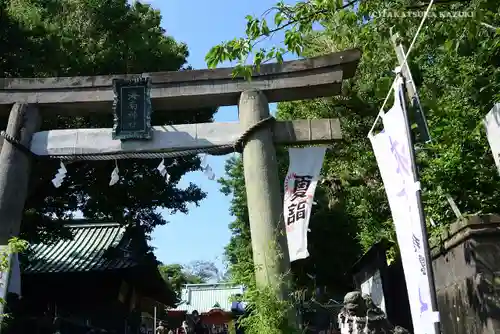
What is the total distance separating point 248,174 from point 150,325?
747 inches

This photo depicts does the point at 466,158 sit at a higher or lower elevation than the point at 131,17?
lower

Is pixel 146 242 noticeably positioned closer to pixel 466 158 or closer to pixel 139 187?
pixel 139 187

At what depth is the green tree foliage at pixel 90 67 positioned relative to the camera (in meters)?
12.3

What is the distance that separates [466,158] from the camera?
7496 millimetres

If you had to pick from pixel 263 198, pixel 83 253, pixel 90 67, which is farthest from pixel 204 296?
pixel 263 198

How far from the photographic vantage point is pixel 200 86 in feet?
31.1

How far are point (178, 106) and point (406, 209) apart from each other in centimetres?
591

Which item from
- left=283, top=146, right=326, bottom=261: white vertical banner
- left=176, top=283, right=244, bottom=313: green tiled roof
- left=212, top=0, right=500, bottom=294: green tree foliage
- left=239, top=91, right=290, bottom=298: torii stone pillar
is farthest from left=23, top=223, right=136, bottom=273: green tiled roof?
left=176, top=283, right=244, bottom=313: green tiled roof

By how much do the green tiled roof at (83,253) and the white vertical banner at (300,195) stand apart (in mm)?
8175

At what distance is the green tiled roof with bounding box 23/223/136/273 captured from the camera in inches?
617

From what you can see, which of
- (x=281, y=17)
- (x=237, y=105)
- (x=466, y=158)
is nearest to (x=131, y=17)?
(x=237, y=105)

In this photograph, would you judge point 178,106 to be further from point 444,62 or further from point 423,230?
point 423,230

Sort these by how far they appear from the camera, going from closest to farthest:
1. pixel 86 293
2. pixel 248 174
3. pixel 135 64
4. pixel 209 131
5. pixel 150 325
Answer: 1. pixel 248 174
2. pixel 209 131
3. pixel 135 64
4. pixel 86 293
5. pixel 150 325

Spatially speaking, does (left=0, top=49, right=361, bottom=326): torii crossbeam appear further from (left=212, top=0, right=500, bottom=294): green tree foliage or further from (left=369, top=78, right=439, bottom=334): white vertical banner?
(left=369, top=78, right=439, bottom=334): white vertical banner
